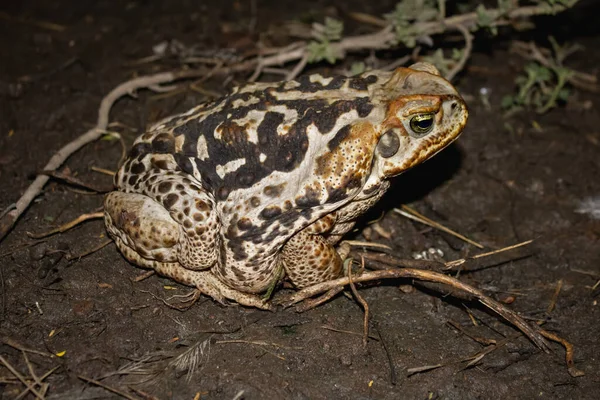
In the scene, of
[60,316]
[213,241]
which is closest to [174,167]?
[213,241]

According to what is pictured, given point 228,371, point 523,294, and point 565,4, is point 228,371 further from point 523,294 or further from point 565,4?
point 565,4

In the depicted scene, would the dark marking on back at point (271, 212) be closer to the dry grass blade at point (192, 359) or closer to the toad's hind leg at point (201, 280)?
the toad's hind leg at point (201, 280)

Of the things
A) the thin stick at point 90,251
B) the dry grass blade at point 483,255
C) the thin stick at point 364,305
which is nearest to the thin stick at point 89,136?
the thin stick at point 90,251

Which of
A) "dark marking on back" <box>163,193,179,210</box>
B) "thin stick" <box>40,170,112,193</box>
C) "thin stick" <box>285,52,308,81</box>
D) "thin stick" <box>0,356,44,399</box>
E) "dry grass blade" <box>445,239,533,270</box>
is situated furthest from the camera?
"thin stick" <box>285,52,308,81</box>

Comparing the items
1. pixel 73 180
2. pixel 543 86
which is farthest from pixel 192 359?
pixel 543 86

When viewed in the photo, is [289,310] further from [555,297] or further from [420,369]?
[555,297]

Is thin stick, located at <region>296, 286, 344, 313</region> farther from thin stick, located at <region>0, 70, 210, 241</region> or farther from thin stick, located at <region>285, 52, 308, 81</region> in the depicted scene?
thin stick, located at <region>285, 52, 308, 81</region>

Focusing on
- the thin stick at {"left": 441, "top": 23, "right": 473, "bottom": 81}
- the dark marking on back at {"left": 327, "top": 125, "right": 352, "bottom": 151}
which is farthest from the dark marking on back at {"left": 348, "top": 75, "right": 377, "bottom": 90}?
the thin stick at {"left": 441, "top": 23, "right": 473, "bottom": 81}
